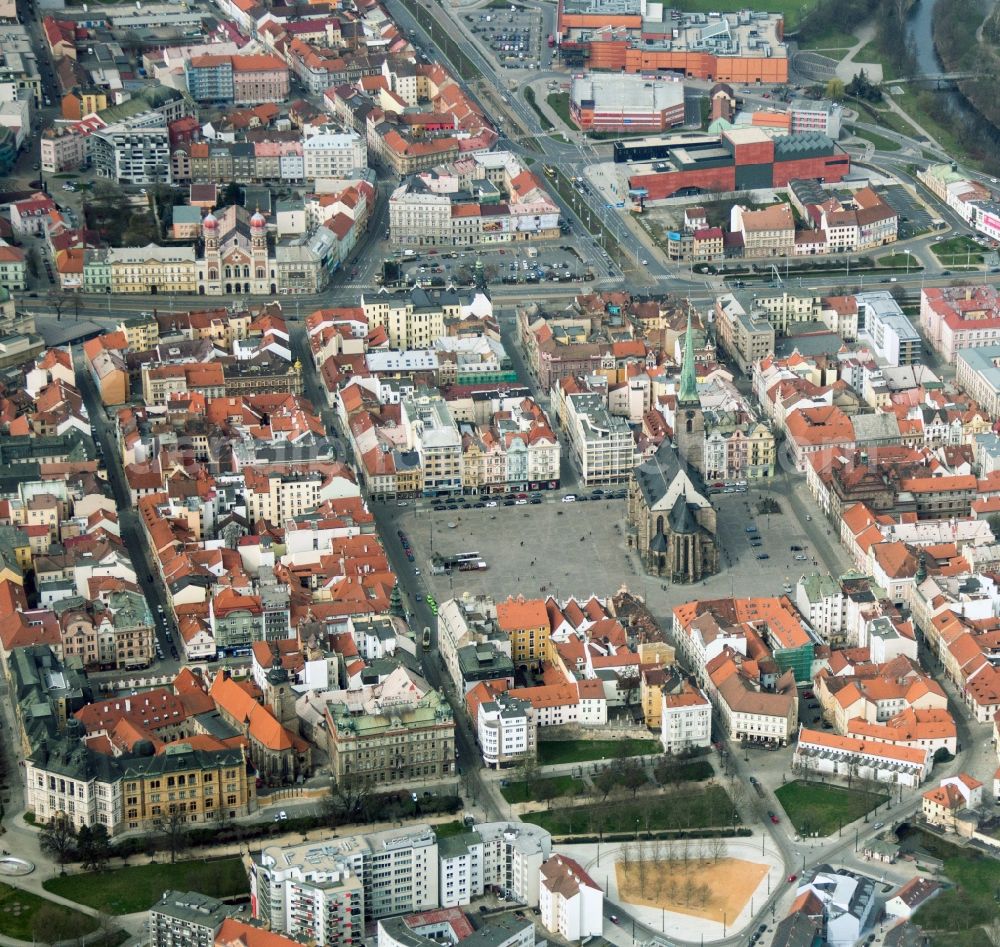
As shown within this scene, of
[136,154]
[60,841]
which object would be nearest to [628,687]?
[60,841]

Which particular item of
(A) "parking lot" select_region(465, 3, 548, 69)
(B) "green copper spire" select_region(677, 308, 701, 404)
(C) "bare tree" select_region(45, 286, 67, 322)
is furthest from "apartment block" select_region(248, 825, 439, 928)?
(A) "parking lot" select_region(465, 3, 548, 69)

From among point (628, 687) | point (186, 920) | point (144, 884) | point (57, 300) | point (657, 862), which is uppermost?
point (57, 300)

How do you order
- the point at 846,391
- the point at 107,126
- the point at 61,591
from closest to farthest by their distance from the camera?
the point at 61,591 < the point at 846,391 < the point at 107,126

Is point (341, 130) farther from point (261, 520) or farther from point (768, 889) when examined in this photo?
point (768, 889)

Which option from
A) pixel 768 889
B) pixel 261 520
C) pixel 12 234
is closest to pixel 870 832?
pixel 768 889

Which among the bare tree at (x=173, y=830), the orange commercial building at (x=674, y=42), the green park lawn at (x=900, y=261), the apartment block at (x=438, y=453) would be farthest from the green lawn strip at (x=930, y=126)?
the bare tree at (x=173, y=830)

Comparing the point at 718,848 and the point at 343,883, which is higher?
the point at 343,883

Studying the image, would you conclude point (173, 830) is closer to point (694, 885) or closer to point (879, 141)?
point (694, 885)
